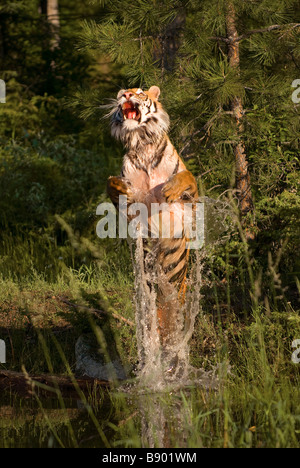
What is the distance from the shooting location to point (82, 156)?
10.7 m

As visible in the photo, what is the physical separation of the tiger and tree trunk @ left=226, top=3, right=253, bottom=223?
1.98 meters

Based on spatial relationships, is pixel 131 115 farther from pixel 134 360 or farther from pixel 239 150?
pixel 239 150

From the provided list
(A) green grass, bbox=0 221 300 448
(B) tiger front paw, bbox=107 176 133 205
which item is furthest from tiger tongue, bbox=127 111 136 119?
(A) green grass, bbox=0 221 300 448

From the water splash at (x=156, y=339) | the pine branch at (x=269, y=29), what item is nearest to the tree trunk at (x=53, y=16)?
the pine branch at (x=269, y=29)

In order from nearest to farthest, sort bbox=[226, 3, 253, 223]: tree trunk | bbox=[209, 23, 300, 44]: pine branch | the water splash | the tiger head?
the tiger head < the water splash < bbox=[209, 23, 300, 44]: pine branch < bbox=[226, 3, 253, 223]: tree trunk

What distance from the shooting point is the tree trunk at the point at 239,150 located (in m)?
6.59

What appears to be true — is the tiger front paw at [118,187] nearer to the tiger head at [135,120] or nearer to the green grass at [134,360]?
the tiger head at [135,120]

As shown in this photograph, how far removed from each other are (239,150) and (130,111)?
7.52ft

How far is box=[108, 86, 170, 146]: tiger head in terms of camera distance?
4.47 m

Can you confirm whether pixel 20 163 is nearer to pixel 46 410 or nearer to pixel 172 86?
pixel 172 86

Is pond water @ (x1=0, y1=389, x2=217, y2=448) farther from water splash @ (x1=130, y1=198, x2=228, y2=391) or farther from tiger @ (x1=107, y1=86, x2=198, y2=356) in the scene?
tiger @ (x1=107, y1=86, x2=198, y2=356)

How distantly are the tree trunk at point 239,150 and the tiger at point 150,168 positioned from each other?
1.98 meters

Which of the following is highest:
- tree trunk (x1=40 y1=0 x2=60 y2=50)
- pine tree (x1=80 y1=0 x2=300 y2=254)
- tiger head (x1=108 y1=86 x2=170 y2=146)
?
tree trunk (x1=40 y1=0 x2=60 y2=50)
